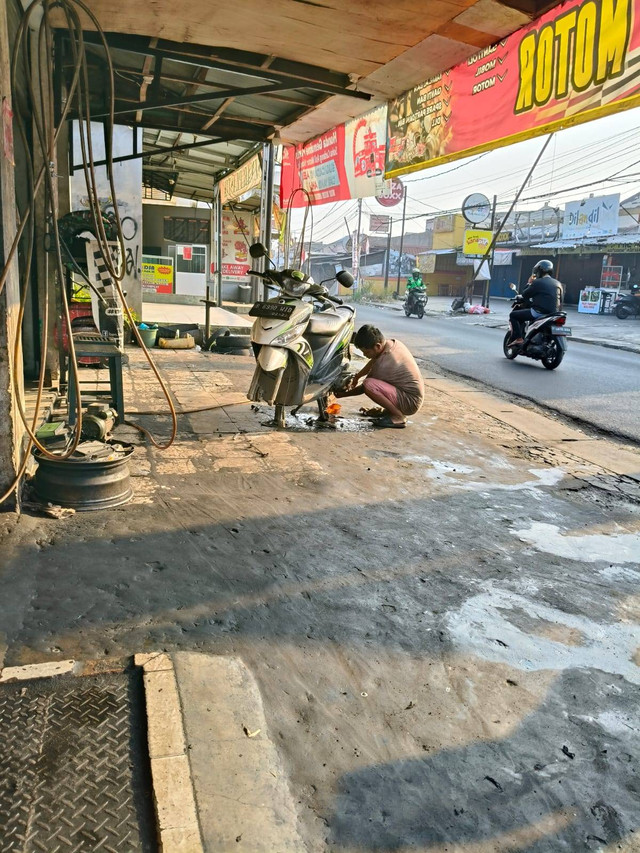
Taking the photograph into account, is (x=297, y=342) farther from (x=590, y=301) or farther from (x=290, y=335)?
(x=590, y=301)

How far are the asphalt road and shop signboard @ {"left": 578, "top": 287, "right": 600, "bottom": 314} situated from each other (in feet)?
41.0

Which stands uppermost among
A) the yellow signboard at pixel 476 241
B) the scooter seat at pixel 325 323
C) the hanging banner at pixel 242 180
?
the yellow signboard at pixel 476 241

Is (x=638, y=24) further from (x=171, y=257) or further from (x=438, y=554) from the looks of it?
(x=171, y=257)

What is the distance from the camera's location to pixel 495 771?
2141 mm

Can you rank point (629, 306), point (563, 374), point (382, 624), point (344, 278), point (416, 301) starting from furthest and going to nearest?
point (629, 306) → point (416, 301) → point (563, 374) → point (344, 278) → point (382, 624)

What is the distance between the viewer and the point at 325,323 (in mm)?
6445

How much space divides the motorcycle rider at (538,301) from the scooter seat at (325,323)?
6.36m

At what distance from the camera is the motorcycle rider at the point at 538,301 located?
38.3 feet

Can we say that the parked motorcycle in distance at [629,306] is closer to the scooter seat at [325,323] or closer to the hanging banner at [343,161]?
the hanging banner at [343,161]

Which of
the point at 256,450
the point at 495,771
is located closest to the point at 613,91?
the point at 256,450

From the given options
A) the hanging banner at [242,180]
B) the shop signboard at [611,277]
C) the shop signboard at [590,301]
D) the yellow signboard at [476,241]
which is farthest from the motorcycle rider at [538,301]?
the shop signboard at [611,277]

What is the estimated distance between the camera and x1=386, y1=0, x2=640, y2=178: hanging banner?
165 inches

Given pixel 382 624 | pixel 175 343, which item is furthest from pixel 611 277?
pixel 382 624

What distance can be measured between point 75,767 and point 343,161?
8250 mm
